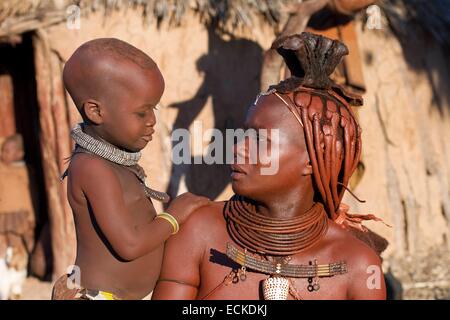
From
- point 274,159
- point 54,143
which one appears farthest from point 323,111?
point 54,143

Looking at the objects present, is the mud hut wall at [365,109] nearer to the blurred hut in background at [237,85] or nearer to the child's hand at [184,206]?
the blurred hut in background at [237,85]

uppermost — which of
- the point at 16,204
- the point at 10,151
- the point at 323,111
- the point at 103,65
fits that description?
the point at 10,151

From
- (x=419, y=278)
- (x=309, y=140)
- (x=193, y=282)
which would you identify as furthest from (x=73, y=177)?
(x=419, y=278)

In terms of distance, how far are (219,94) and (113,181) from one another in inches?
202

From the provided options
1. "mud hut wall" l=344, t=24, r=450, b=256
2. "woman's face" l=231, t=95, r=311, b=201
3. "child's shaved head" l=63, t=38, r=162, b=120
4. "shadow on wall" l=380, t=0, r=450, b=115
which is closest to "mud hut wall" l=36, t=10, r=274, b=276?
"mud hut wall" l=344, t=24, r=450, b=256

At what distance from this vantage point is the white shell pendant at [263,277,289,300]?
8.41 ft

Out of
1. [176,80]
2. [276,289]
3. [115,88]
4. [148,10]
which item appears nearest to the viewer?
[276,289]

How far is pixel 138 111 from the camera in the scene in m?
2.71

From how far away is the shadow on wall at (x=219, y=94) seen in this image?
765cm

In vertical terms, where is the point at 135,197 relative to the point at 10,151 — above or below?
below

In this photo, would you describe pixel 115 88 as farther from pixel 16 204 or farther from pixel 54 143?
pixel 16 204

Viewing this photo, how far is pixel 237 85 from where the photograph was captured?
25.6 feet

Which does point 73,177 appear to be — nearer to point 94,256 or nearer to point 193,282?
point 94,256

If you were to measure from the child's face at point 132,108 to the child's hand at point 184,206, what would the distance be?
9.0 inches
